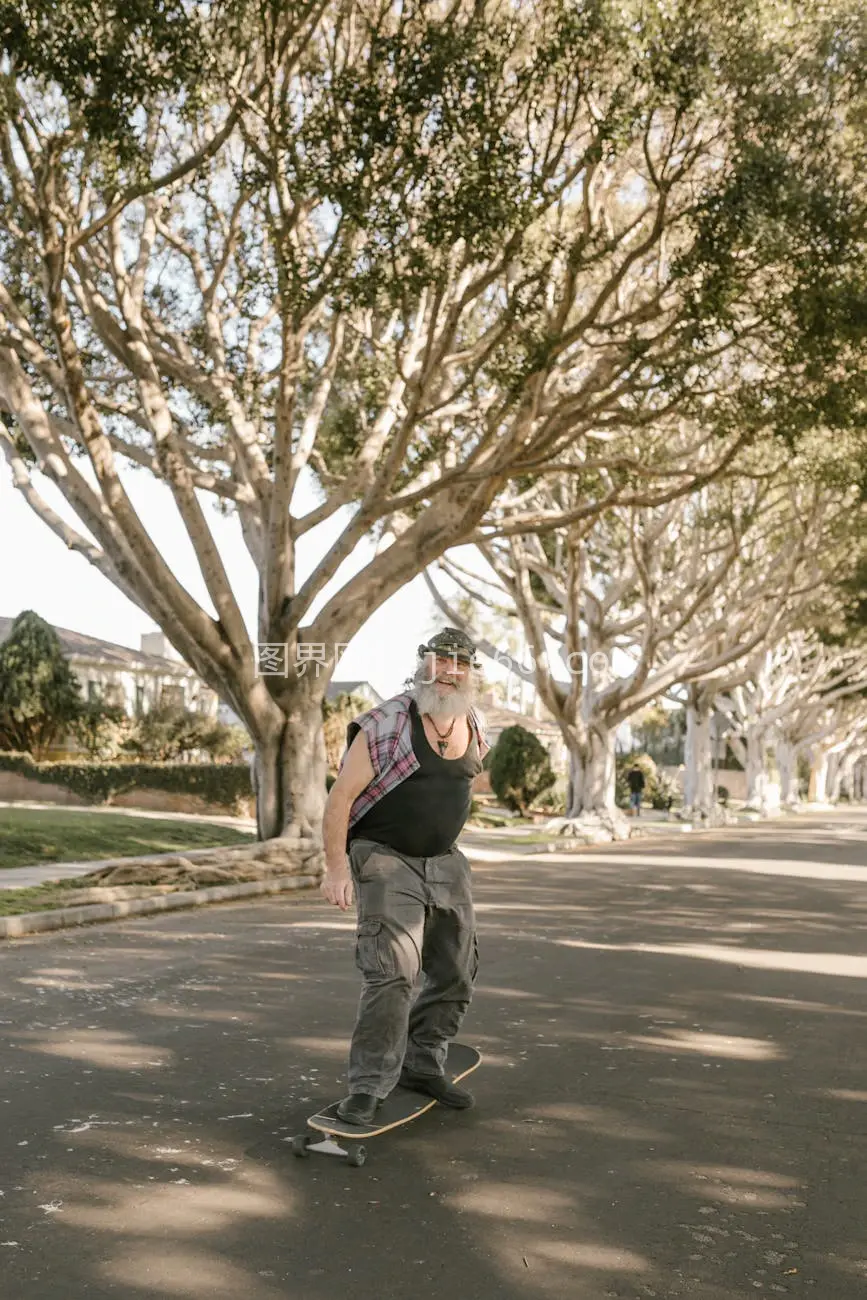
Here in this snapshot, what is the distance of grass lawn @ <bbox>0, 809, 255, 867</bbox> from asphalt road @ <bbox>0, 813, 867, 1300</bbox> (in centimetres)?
780

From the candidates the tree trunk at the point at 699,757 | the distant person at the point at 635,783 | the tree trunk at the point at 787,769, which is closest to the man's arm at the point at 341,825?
the tree trunk at the point at 699,757

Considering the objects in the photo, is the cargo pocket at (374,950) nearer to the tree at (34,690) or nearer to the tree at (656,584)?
the tree at (656,584)

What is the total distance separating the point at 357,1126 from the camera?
18.1 ft

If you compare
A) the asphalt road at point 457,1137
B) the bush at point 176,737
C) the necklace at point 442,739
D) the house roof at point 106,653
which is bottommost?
the asphalt road at point 457,1137

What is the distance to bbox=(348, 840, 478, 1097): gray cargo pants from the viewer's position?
5578 millimetres

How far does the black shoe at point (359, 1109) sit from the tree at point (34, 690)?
29.0 m

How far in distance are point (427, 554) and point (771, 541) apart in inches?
709

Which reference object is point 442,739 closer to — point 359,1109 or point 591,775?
point 359,1109

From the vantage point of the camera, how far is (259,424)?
2312 centimetres

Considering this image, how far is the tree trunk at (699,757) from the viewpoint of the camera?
45.6 metres

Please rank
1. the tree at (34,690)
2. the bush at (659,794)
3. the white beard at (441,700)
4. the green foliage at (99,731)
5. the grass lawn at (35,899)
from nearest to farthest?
the white beard at (441,700)
the grass lawn at (35,899)
the tree at (34,690)
the green foliage at (99,731)
the bush at (659,794)

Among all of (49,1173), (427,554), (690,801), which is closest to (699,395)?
(427,554)

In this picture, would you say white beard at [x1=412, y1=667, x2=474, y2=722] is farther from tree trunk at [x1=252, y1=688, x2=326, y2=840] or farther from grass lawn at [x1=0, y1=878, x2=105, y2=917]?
tree trunk at [x1=252, y1=688, x2=326, y2=840]

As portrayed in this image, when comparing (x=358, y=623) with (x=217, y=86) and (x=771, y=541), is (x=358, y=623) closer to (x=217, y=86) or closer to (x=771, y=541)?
(x=217, y=86)
